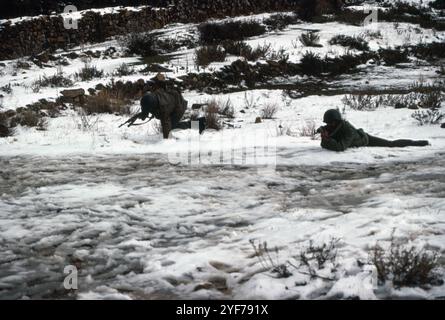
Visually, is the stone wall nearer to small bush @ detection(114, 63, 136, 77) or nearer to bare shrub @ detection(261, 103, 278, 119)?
small bush @ detection(114, 63, 136, 77)

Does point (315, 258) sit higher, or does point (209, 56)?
point (209, 56)

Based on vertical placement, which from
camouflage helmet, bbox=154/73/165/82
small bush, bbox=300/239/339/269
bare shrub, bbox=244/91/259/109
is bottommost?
small bush, bbox=300/239/339/269

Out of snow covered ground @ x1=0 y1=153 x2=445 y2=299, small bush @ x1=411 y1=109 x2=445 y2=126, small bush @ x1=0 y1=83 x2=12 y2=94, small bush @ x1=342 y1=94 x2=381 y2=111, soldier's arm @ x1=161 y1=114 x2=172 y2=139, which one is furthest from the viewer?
small bush @ x1=342 y1=94 x2=381 y2=111

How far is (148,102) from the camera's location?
5.75 m

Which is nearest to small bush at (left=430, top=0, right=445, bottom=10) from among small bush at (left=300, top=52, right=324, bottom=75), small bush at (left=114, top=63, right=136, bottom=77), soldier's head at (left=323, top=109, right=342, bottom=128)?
A: small bush at (left=300, top=52, right=324, bottom=75)

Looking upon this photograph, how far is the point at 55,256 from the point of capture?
112 inches

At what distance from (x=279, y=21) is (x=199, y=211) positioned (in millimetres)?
14253

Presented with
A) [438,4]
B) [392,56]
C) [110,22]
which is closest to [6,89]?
[110,22]

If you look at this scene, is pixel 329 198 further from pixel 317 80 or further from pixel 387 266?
pixel 317 80

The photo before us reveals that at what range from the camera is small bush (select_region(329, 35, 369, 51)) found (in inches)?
529

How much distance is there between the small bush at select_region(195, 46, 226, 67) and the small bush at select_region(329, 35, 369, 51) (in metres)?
4.05

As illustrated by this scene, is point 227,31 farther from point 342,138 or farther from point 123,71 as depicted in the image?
point 342,138
